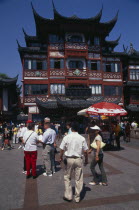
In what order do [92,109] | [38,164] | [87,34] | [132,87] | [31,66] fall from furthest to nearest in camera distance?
[132,87] < [87,34] < [31,66] < [92,109] < [38,164]

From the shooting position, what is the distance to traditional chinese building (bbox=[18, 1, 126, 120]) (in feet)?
85.9

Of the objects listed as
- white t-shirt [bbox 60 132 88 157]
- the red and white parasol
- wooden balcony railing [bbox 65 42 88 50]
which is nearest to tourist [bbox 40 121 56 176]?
white t-shirt [bbox 60 132 88 157]

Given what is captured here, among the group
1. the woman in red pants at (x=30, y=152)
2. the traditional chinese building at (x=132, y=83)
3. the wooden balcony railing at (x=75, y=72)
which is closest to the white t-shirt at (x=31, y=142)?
the woman in red pants at (x=30, y=152)

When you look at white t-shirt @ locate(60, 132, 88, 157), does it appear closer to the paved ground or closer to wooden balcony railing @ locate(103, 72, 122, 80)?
the paved ground

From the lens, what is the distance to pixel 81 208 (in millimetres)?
3959

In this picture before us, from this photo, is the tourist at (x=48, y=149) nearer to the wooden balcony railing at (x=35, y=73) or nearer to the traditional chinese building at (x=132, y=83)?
the wooden balcony railing at (x=35, y=73)

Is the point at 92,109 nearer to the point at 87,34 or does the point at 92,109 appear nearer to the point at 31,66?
the point at 31,66

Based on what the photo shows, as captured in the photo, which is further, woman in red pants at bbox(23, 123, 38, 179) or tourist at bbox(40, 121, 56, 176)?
tourist at bbox(40, 121, 56, 176)

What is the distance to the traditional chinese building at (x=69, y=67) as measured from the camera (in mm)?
26188

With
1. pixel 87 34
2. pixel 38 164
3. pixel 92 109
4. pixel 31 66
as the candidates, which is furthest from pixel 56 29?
pixel 38 164

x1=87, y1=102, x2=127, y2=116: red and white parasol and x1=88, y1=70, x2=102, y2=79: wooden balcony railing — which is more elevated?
x1=88, y1=70, x2=102, y2=79: wooden balcony railing

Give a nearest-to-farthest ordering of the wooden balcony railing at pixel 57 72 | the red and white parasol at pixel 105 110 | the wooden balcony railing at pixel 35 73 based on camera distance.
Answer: the red and white parasol at pixel 105 110
the wooden balcony railing at pixel 35 73
the wooden balcony railing at pixel 57 72

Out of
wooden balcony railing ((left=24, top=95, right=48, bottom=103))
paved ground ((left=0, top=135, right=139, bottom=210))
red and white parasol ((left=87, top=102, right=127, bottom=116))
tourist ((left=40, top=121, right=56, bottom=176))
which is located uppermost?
wooden balcony railing ((left=24, top=95, right=48, bottom=103))

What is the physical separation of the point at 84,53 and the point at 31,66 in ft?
26.1
